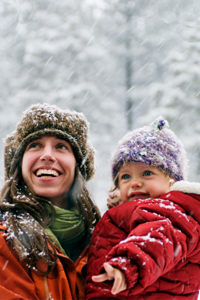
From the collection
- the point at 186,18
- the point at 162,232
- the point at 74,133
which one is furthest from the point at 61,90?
the point at 162,232

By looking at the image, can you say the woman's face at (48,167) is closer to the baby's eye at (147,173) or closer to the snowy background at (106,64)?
the baby's eye at (147,173)

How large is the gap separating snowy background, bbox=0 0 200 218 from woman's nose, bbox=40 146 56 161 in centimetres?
696

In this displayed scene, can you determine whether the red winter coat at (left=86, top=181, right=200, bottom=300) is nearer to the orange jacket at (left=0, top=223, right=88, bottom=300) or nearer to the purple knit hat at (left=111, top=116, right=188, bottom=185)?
the orange jacket at (left=0, top=223, right=88, bottom=300)

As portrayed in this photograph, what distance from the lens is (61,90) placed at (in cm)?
1313

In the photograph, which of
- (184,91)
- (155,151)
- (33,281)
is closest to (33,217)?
(33,281)

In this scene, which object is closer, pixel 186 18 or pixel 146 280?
pixel 146 280

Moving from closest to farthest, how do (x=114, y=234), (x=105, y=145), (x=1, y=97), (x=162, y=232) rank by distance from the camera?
(x=162, y=232), (x=114, y=234), (x=105, y=145), (x=1, y=97)

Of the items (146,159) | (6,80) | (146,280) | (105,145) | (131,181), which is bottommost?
(146,280)

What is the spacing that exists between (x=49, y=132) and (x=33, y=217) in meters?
0.57

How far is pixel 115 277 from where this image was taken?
1221 mm

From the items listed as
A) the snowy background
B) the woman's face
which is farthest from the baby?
the snowy background

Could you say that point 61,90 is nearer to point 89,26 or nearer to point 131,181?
point 89,26

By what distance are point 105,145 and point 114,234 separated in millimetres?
8810

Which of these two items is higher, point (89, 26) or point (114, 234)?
point (89, 26)
